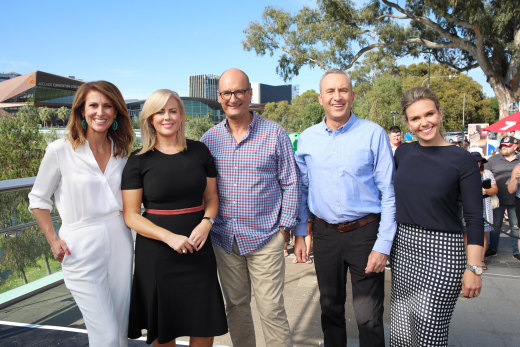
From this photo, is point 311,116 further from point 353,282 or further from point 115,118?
point 115,118

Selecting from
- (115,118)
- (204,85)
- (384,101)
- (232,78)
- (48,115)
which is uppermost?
(204,85)

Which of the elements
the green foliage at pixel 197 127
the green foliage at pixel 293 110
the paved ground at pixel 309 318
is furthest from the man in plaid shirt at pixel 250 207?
the green foliage at pixel 293 110

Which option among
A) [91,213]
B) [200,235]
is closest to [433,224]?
[200,235]

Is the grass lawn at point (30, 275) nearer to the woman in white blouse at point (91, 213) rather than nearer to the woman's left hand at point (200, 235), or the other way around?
the woman in white blouse at point (91, 213)

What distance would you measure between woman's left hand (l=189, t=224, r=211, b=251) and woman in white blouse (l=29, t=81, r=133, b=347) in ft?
1.34

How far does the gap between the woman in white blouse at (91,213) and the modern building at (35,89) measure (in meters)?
67.4

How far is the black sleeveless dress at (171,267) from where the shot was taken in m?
2.12

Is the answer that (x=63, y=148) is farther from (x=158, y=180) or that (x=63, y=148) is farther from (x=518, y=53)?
(x=518, y=53)

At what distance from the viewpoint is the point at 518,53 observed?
49.8 ft

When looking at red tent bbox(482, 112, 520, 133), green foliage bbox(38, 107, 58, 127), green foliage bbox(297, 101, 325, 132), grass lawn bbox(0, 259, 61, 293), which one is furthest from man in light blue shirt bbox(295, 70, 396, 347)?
green foliage bbox(38, 107, 58, 127)

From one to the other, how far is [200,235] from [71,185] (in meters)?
0.75

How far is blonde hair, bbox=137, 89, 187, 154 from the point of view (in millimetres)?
2146

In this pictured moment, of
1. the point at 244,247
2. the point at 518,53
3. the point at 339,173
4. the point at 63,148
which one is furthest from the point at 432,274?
the point at 518,53

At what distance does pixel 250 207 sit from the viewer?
2412mm
